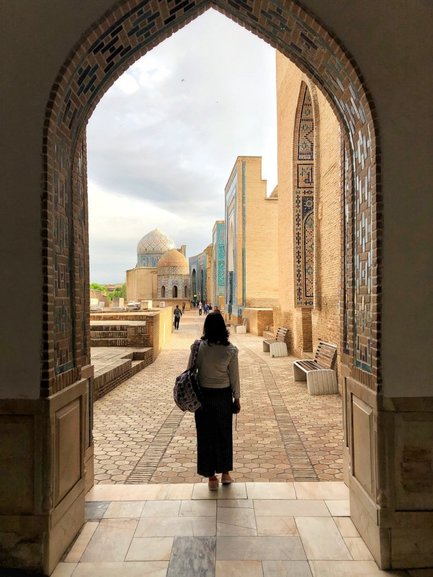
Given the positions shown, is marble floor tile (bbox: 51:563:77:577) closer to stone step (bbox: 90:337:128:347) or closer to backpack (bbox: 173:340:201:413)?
backpack (bbox: 173:340:201:413)

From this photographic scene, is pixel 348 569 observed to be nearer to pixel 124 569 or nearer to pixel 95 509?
pixel 124 569

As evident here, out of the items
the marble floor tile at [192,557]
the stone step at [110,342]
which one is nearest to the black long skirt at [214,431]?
the marble floor tile at [192,557]

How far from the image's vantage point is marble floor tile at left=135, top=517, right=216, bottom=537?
2.95 m

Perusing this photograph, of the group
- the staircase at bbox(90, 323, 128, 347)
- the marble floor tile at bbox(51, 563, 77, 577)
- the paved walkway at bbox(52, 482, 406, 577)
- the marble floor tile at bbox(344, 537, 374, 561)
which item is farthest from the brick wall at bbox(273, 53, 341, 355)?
the marble floor tile at bbox(51, 563, 77, 577)

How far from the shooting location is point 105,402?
6.79 metres

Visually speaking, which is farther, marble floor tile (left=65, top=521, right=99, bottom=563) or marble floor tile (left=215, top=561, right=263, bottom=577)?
marble floor tile (left=65, top=521, right=99, bottom=563)

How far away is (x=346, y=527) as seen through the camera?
3010 millimetres

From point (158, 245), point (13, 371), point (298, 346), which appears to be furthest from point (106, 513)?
point (158, 245)

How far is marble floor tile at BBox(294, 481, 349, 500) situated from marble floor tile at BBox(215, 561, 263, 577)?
95 cm

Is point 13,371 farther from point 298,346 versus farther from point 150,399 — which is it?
point 298,346

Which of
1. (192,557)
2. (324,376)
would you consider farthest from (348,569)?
(324,376)

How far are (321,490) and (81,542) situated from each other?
1911 mm

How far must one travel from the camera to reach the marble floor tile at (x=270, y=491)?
347cm

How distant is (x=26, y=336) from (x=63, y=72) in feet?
5.48
